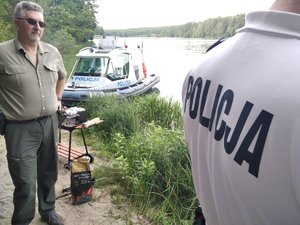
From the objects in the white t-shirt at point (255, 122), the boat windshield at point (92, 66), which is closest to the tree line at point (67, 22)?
the boat windshield at point (92, 66)

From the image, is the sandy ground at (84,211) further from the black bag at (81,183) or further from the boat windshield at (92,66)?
the boat windshield at (92,66)

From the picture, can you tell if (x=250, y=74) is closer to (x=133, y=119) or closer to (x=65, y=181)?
(x=65, y=181)

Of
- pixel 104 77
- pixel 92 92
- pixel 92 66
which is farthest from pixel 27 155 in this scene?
pixel 92 66

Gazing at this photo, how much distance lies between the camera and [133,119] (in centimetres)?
596

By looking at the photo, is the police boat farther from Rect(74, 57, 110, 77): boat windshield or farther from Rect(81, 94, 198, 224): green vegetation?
Rect(81, 94, 198, 224): green vegetation

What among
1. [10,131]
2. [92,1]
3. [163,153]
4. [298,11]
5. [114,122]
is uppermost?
[298,11]

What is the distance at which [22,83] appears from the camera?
2.51 meters

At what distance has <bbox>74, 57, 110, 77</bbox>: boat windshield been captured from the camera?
29.8 ft

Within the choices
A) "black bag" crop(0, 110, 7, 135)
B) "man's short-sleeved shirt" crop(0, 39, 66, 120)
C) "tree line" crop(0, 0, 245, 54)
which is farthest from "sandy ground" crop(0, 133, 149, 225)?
"tree line" crop(0, 0, 245, 54)

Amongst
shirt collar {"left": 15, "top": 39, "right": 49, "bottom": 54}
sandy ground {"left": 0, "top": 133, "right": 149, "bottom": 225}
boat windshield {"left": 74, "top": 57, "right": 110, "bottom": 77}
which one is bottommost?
boat windshield {"left": 74, "top": 57, "right": 110, "bottom": 77}

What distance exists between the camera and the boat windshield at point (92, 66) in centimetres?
909

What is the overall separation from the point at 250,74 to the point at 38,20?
2.24 meters

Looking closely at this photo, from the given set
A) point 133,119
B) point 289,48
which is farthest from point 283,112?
point 133,119

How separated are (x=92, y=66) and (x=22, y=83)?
22.6ft
